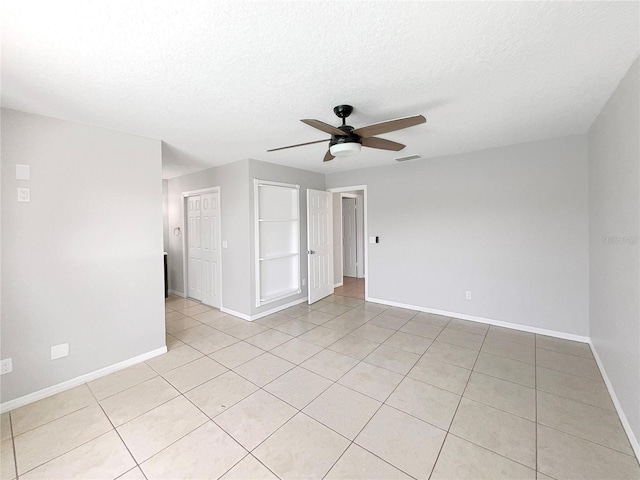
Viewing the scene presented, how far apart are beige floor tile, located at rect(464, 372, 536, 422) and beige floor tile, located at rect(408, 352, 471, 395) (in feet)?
0.23

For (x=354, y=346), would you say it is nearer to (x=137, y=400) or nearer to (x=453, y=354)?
(x=453, y=354)

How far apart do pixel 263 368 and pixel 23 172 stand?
2.73 metres

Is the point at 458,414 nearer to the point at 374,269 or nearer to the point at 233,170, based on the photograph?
the point at 374,269

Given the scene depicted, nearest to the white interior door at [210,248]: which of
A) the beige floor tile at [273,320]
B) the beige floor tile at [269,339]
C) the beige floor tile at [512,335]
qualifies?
the beige floor tile at [273,320]

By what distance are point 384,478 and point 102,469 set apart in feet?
5.51

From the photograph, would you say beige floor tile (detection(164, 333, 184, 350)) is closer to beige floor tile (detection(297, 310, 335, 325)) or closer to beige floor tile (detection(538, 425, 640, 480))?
beige floor tile (detection(297, 310, 335, 325))

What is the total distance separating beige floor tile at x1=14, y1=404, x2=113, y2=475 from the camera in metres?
1.70

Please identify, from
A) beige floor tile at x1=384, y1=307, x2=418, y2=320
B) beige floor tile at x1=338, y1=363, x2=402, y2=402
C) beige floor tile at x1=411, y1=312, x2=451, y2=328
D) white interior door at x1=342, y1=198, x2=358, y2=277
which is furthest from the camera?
white interior door at x1=342, y1=198, x2=358, y2=277

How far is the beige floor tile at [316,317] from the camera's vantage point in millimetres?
4008

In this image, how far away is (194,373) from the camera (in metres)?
2.64

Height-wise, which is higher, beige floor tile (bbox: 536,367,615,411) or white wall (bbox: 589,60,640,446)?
white wall (bbox: 589,60,640,446)

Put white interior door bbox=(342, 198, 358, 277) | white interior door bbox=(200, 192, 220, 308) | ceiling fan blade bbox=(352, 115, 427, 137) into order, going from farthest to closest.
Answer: white interior door bbox=(342, 198, 358, 277)
white interior door bbox=(200, 192, 220, 308)
ceiling fan blade bbox=(352, 115, 427, 137)

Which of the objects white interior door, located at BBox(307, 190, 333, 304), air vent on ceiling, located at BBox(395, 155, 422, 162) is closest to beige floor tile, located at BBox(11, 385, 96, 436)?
white interior door, located at BBox(307, 190, 333, 304)

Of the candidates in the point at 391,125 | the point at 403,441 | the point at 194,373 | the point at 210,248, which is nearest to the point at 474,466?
the point at 403,441
